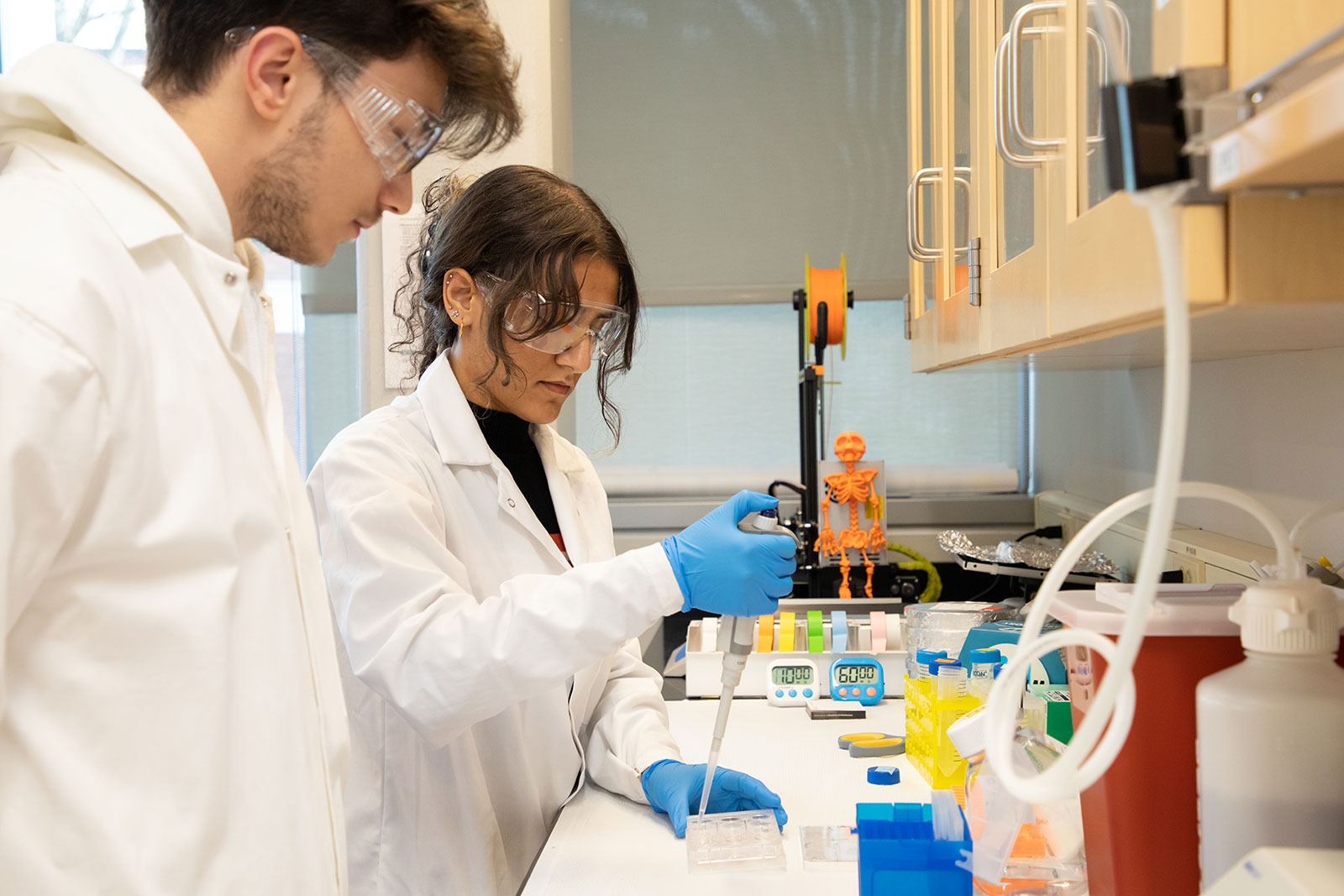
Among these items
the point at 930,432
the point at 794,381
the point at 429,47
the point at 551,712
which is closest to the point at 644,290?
the point at 794,381

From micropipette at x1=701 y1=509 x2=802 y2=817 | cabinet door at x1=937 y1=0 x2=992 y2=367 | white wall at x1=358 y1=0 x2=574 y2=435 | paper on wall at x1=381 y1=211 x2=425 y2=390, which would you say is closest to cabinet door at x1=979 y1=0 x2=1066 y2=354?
cabinet door at x1=937 y1=0 x2=992 y2=367

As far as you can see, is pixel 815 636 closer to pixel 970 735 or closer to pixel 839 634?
pixel 839 634

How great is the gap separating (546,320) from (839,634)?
36.0 inches

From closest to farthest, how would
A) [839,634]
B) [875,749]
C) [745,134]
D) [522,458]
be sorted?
1. [875,749]
2. [522,458]
3. [839,634]
4. [745,134]

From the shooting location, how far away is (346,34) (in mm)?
936

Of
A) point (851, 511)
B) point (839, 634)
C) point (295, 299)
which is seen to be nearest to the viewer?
point (839, 634)

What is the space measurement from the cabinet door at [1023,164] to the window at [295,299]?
157 cm

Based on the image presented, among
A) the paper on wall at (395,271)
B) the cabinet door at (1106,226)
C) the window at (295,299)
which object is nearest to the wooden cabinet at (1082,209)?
the cabinet door at (1106,226)

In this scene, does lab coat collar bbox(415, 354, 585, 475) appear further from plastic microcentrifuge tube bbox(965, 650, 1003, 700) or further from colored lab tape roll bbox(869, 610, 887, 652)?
colored lab tape roll bbox(869, 610, 887, 652)

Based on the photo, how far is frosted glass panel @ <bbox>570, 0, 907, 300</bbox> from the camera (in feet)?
11.1

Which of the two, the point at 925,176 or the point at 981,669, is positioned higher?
the point at 925,176

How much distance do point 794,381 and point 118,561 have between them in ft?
9.45

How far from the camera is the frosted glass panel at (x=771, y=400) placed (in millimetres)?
3395

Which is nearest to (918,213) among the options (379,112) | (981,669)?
(981,669)
